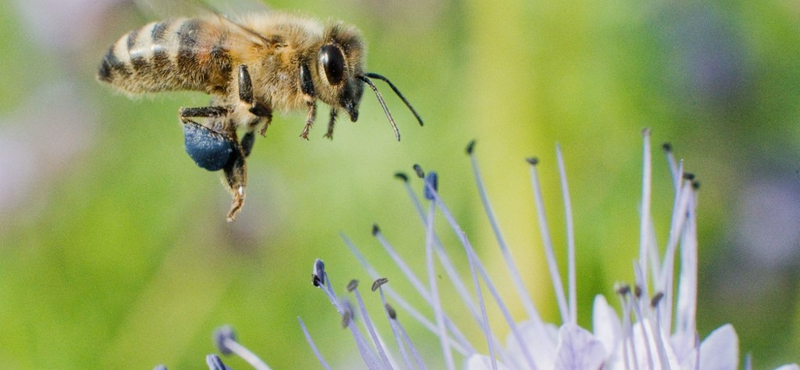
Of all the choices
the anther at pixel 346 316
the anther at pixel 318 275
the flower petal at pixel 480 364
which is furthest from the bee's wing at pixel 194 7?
the flower petal at pixel 480 364

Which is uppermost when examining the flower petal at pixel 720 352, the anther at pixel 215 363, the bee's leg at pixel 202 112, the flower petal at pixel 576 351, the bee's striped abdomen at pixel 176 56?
the bee's striped abdomen at pixel 176 56

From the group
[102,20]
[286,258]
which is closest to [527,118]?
[286,258]

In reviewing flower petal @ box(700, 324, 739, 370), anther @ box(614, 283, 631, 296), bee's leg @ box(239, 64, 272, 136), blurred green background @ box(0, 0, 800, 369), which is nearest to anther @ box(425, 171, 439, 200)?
bee's leg @ box(239, 64, 272, 136)

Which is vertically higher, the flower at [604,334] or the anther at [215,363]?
the flower at [604,334]

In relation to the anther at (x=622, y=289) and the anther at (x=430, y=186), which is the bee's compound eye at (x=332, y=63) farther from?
the anther at (x=622, y=289)

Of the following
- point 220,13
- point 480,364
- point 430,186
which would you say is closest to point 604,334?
point 480,364

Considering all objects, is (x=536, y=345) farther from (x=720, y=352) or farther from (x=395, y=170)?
(x=395, y=170)

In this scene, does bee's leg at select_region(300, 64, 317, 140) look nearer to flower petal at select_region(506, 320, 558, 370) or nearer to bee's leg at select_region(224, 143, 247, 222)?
bee's leg at select_region(224, 143, 247, 222)

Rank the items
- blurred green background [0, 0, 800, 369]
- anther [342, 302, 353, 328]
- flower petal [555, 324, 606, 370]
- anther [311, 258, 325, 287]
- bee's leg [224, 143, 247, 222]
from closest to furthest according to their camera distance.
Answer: flower petal [555, 324, 606, 370]
anther [342, 302, 353, 328]
anther [311, 258, 325, 287]
bee's leg [224, 143, 247, 222]
blurred green background [0, 0, 800, 369]
